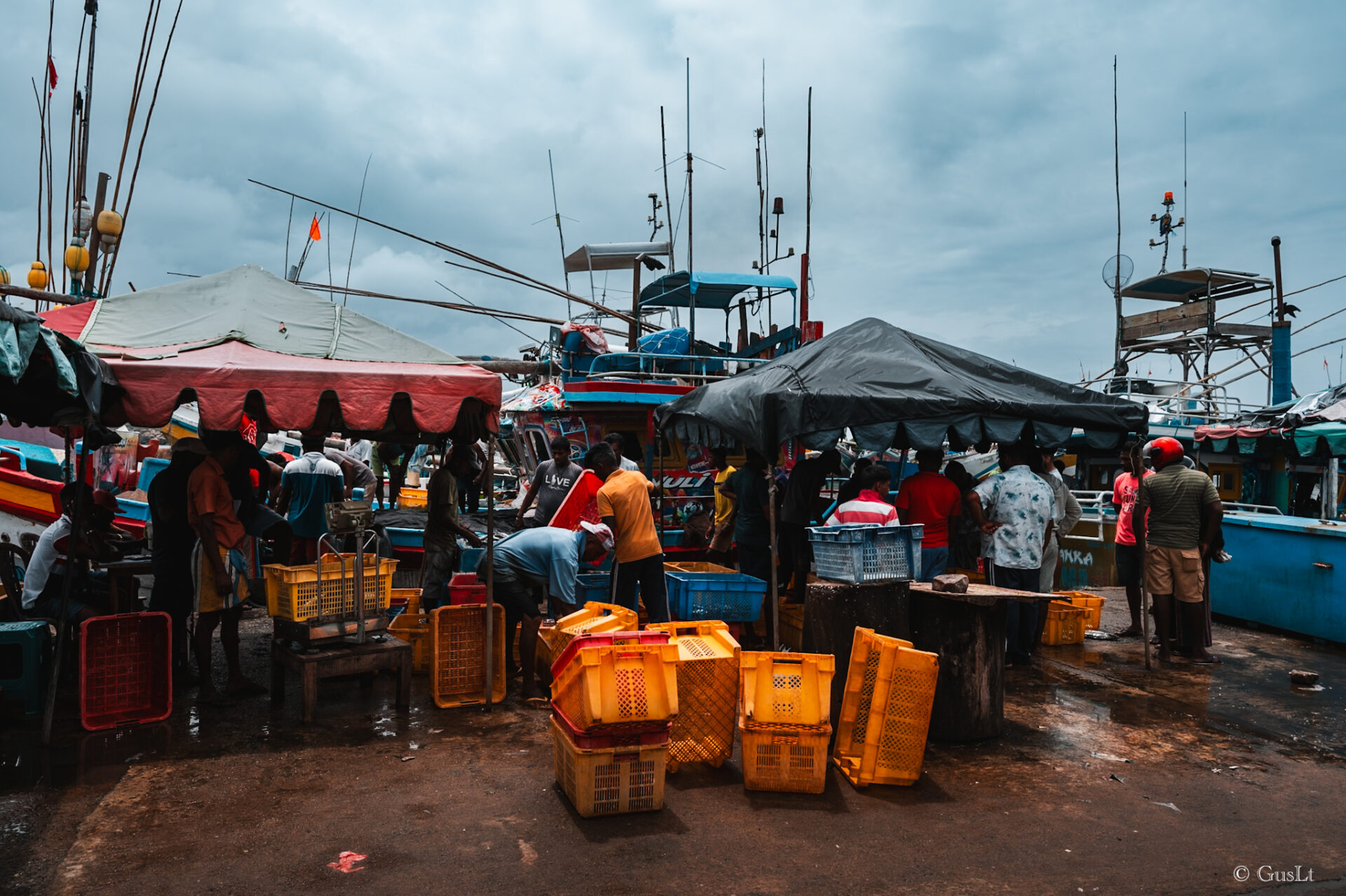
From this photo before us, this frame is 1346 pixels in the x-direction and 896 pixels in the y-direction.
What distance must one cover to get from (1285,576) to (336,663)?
32.6 ft

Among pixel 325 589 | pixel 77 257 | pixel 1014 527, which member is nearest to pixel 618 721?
pixel 325 589

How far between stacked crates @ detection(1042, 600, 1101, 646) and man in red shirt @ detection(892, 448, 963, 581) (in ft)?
6.49

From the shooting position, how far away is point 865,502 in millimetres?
6371

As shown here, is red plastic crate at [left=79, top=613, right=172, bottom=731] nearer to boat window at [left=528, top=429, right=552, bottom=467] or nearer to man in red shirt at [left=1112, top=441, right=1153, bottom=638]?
boat window at [left=528, top=429, right=552, bottom=467]

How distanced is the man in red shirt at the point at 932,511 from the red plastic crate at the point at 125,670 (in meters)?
5.94

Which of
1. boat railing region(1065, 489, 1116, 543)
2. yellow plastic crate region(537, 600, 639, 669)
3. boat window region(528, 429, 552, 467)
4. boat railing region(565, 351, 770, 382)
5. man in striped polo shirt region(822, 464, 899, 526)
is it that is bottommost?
yellow plastic crate region(537, 600, 639, 669)

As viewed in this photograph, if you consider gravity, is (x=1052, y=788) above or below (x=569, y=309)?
below

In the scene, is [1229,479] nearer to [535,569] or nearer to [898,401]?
[898,401]

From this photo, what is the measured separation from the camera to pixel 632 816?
14.7 ft

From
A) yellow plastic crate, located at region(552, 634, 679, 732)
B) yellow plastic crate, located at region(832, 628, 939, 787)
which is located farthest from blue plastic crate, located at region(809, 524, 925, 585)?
yellow plastic crate, located at region(552, 634, 679, 732)

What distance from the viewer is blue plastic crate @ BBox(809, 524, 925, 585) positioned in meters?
5.91

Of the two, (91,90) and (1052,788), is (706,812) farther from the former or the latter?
(91,90)

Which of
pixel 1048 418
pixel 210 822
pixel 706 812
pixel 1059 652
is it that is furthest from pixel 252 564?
pixel 1059 652

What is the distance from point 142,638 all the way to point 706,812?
4.23 meters
